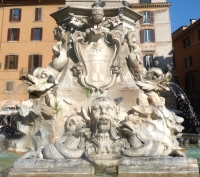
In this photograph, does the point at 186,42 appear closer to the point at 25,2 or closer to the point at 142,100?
the point at 25,2

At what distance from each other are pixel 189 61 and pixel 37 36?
692 inches

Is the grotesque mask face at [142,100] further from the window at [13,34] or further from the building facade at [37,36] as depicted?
the window at [13,34]

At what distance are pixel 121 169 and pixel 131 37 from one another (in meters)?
4.12

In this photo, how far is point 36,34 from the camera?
27953mm

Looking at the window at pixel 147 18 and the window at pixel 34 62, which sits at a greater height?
the window at pixel 147 18

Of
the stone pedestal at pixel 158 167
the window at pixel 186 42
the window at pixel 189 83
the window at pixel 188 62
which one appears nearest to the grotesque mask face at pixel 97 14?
the stone pedestal at pixel 158 167

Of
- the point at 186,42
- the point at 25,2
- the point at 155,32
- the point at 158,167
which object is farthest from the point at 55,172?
the point at 186,42

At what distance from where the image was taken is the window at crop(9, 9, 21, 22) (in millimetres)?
28594

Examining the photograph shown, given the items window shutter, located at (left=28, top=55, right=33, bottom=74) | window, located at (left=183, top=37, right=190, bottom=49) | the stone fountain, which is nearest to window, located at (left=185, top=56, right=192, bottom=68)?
window, located at (left=183, top=37, right=190, bottom=49)

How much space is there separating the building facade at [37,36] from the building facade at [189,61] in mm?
3765

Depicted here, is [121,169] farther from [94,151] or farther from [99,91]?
[99,91]

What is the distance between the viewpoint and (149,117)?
5.31 metres

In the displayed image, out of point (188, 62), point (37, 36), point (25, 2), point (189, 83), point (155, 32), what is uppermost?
point (25, 2)

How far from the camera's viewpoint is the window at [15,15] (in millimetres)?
28594
